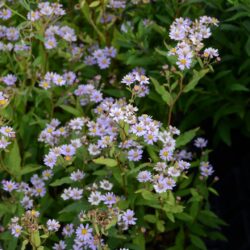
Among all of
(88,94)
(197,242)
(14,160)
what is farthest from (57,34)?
(197,242)

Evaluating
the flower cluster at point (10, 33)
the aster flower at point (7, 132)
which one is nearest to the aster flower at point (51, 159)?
the aster flower at point (7, 132)

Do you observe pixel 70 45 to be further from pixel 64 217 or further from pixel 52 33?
pixel 64 217

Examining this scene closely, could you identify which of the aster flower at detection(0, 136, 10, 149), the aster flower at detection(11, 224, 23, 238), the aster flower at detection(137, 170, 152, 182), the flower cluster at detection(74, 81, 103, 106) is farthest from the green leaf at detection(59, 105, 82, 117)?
the aster flower at detection(11, 224, 23, 238)

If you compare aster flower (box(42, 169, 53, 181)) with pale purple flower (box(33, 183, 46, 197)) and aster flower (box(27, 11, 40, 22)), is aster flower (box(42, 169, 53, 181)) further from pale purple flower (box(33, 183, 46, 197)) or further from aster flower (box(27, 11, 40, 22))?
aster flower (box(27, 11, 40, 22))

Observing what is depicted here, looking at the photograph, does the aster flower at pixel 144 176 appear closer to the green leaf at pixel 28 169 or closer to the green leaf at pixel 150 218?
the green leaf at pixel 150 218

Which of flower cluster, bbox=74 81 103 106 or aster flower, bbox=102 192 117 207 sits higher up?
flower cluster, bbox=74 81 103 106

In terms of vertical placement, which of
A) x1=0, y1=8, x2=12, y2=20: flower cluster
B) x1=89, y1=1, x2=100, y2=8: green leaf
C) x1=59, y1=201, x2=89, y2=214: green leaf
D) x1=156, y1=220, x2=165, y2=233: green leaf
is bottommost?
x1=156, y1=220, x2=165, y2=233: green leaf

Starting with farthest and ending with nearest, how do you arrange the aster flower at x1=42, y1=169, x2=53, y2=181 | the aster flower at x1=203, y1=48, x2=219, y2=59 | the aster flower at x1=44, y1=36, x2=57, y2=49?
the aster flower at x1=44, y1=36, x2=57, y2=49 → the aster flower at x1=42, y1=169, x2=53, y2=181 → the aster flower at x1=203, y1=48, x2=219, y2=59
